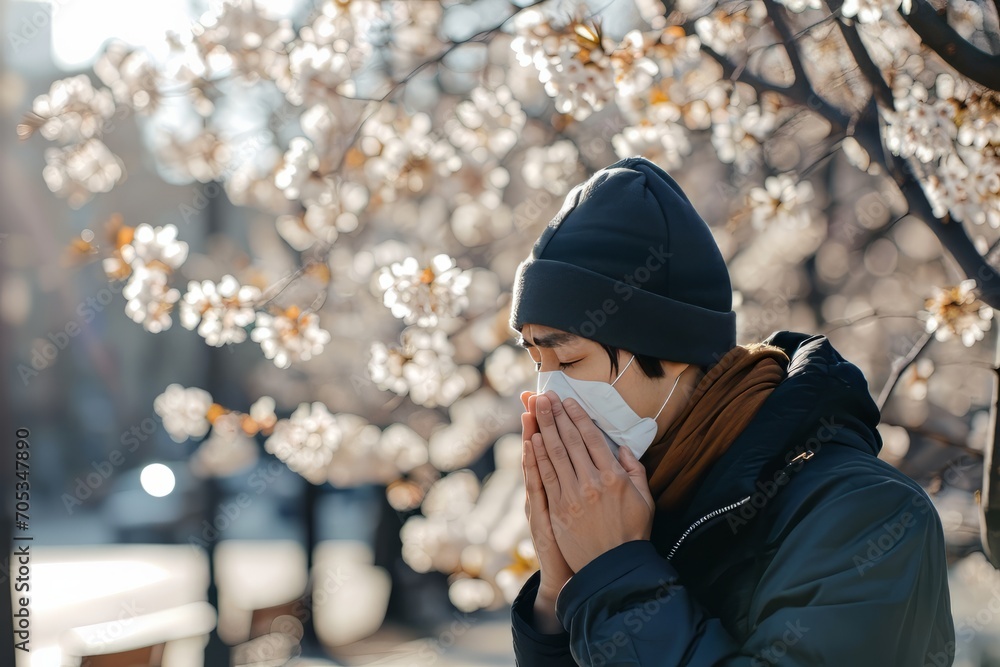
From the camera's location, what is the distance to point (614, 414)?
1.96 m

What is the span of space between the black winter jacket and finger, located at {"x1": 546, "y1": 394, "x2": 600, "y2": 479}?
0.20 m

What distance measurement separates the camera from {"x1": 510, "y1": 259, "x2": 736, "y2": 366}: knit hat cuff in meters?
1.94

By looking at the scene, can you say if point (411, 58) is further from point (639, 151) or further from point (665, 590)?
point (665, 590)

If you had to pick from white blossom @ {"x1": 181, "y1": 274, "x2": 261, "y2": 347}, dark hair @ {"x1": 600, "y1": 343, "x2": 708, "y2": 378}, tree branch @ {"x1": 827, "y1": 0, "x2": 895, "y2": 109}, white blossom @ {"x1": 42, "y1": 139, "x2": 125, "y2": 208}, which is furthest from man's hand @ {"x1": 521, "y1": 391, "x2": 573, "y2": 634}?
white blossom @ {"x1": 42, "y1": 139, "x2": 125, "y2": 208}

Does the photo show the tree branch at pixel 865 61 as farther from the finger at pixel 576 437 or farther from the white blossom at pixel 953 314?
the finger at pixel 576 437

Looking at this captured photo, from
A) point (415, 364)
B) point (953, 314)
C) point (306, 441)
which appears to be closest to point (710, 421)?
point (953, 314)

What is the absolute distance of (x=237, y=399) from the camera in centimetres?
1019

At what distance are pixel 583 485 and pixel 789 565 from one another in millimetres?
442

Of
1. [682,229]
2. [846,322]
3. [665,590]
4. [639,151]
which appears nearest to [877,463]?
[665,590]

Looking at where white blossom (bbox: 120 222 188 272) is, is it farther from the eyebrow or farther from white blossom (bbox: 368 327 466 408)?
the eyebrow

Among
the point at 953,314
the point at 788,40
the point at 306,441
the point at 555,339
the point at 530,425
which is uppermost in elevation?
the point at 788,40

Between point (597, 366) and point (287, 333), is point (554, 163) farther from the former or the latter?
point (597, 366)

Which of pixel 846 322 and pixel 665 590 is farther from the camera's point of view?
pixel 846 322

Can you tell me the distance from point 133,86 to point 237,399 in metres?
6.07
